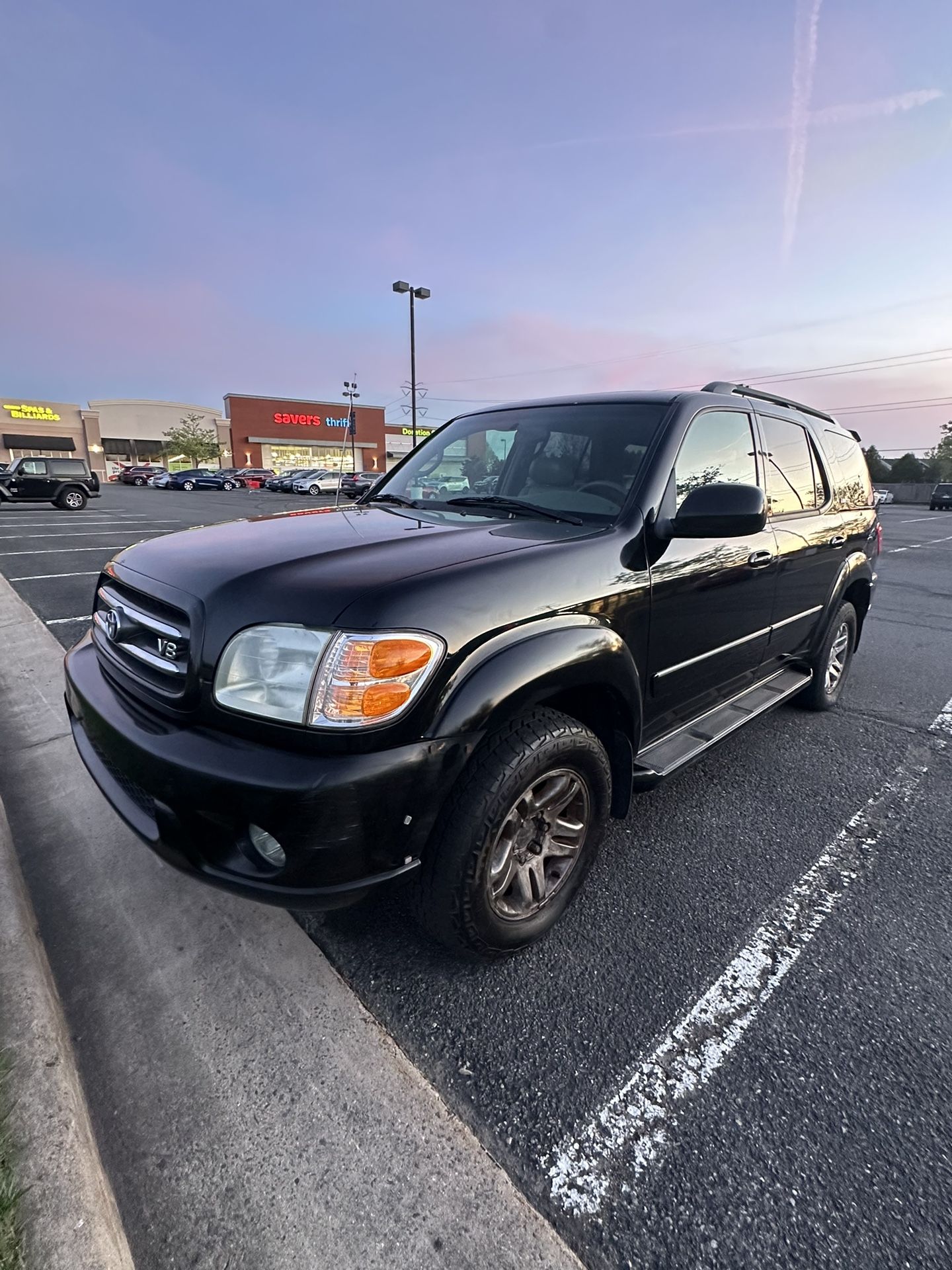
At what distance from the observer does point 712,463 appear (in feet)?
9.07

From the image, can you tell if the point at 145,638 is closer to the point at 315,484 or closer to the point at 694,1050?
the point at 694,1050

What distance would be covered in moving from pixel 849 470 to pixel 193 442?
72675 millimetres

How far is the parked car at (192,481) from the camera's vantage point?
4322 cm

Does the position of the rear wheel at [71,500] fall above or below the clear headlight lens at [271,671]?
below

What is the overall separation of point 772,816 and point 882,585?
8.65m

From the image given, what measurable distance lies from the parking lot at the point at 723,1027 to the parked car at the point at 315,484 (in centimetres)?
3982

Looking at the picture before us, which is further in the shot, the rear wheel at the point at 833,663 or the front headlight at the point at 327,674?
the rear wheel at the point at 833,663

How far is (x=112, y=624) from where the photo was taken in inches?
87.4

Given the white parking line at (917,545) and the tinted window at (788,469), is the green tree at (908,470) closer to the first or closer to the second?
the white parking line at (917,545)

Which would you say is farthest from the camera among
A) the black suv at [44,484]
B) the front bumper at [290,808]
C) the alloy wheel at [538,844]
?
the black suv at [44,484]

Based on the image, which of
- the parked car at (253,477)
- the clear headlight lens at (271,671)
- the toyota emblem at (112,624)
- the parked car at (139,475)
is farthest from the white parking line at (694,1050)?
the parked car at (139,475)

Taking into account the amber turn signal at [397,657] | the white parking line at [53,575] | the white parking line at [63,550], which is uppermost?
the amber turn signal at [397,657]

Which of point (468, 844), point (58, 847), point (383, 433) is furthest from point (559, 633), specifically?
point (383, 433)

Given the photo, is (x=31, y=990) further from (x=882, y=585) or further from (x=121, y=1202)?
(x=882, y=585)
